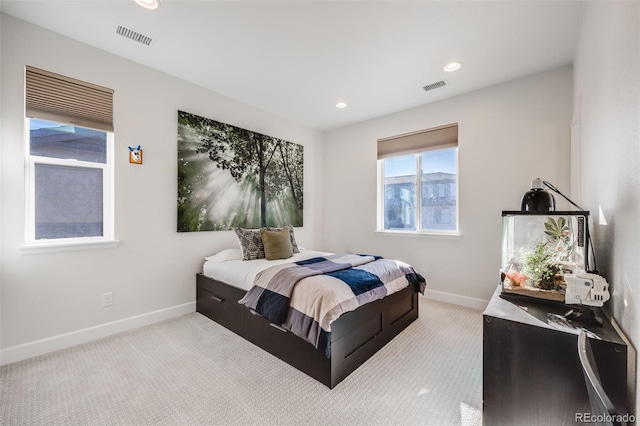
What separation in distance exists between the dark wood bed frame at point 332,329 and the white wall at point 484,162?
944 millimetres

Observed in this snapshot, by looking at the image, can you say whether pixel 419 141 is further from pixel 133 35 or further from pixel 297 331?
pixel 133 35

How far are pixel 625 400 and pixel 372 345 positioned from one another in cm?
149

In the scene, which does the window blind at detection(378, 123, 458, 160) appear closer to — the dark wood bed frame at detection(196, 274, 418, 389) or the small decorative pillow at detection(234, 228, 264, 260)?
the dark wood bed frame at detection(196, 274, 418, 389)

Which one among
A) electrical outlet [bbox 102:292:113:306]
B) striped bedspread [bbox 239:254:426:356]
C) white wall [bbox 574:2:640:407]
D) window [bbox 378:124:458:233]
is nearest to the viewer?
white wall [bbox 574:2:640:407]

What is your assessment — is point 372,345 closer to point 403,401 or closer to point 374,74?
point 403,401

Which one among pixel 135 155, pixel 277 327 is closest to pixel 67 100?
pixel 135 155

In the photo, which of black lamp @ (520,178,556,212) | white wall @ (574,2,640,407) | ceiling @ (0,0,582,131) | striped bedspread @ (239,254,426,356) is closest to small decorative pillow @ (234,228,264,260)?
striped bedspread @ (239,254,426,356)

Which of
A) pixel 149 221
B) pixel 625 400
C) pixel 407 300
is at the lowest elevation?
pixel 407 300

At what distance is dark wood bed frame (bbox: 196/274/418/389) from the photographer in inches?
73.9

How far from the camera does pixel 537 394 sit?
113 centimetres

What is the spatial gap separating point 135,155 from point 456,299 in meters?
4.08

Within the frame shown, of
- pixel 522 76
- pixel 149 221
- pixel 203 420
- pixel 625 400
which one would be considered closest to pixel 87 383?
pixel 203 420

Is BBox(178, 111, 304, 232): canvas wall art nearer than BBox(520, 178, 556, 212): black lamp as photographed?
No

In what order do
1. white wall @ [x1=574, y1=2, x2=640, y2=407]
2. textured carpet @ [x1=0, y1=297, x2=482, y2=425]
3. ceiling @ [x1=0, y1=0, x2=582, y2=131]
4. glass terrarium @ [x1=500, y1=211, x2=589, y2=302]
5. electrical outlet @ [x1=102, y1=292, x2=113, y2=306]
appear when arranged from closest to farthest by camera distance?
white wall @ [x1=574, y1=2, x2=640, y2=407] < glass terrarium @ [x1=500, y1=211, x2=589, y2=302] < textured carpet @ [x1=0, y1=297, x2=482, y2=425] < ceiling @ [x1=0, y1=0, x2=582, y2=131] < electrical outlet @ [x1=102, y1=292, x2=113, y2=306]
